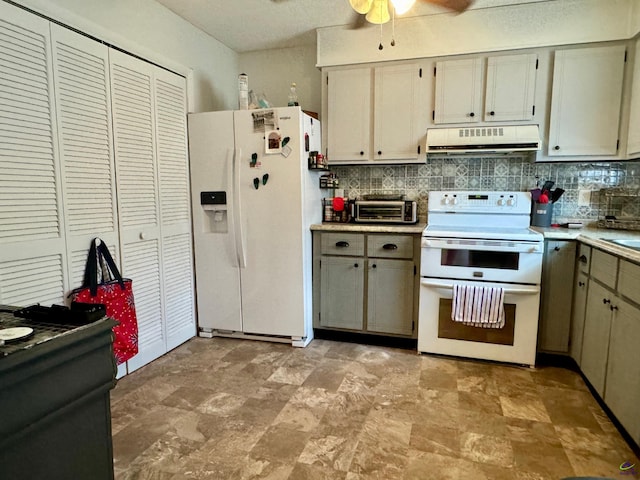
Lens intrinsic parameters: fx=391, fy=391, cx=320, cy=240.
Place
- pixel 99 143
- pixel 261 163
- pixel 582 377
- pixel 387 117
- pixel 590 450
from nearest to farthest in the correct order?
1. pixel 590 450
2. pixel 99 143
3. pixel 582 377
4. pixel 261 163
5. pixel 387 117

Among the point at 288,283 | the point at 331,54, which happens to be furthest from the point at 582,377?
the point at 331,54

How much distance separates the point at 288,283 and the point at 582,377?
215 centimetres

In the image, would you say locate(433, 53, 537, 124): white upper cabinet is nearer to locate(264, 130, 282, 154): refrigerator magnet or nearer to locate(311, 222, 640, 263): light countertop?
locate(311, 222, 640, 263): light countertop

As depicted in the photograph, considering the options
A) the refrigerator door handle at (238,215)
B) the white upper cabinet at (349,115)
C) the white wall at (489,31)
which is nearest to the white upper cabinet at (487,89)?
the white wall at (489,31)

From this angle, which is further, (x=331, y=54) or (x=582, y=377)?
(x=331, y=54)

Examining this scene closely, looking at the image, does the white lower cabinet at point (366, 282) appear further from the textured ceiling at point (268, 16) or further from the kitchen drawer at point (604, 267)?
the textured ceiling at point (268, 16)

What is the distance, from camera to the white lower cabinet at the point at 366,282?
3.05m

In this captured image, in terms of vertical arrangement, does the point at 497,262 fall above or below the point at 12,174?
below

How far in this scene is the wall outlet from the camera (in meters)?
3.13

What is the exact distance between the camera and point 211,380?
8.61 ft

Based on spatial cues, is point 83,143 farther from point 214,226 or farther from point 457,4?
point 457,4

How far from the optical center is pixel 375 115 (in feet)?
10.7

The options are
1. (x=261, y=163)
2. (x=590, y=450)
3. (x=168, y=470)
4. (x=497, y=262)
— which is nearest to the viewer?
(x=168, y=470)

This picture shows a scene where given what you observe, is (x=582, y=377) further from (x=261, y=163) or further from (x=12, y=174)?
(x=12, y=174)
